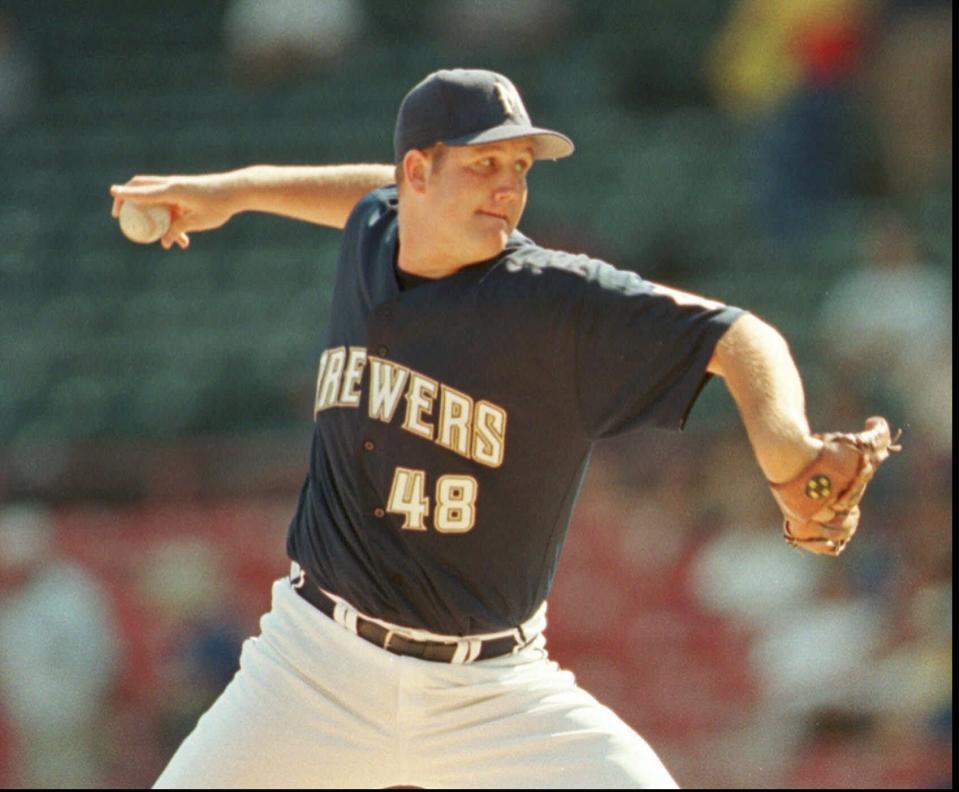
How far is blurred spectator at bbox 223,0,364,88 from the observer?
11.3m

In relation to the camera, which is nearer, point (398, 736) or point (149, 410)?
point (398, 736)

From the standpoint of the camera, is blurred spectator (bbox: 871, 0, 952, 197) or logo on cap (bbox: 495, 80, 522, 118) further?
blurred spectator (bbox: 871, 0, 952, 197)

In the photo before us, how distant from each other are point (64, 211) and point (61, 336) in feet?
4.69

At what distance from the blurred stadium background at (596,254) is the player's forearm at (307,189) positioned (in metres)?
3.07

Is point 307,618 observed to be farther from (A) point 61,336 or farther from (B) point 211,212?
(A) point 61,336

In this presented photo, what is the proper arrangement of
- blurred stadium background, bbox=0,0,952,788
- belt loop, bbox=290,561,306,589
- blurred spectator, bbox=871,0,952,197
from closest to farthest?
1. belt loop, bbox=290,561,306,589
2. blurred stadium background, bbox=0,0,952,788
3. blurred spectator, bbox=871,0,952,197

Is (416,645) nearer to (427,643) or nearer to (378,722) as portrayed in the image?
(427,643)

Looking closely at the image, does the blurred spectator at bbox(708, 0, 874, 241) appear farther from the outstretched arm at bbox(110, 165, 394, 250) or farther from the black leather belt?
the black leather belt

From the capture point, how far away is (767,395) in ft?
10.00

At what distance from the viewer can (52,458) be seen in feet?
26.8

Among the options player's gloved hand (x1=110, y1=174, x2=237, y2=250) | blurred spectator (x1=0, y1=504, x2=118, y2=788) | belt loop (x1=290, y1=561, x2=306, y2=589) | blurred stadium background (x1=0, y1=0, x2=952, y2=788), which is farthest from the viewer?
blurred spectator (x1=0, y1=504, x2=118, y2=788)

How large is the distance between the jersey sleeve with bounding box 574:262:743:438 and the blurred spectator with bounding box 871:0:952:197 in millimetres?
6487

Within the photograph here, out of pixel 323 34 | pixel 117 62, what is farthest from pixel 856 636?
pixel 117 62

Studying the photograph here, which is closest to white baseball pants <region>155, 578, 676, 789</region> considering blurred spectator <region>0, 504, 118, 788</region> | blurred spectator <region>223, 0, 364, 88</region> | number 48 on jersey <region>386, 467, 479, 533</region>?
number 48 on jersey <region>386, 467, 479, 533</region>
